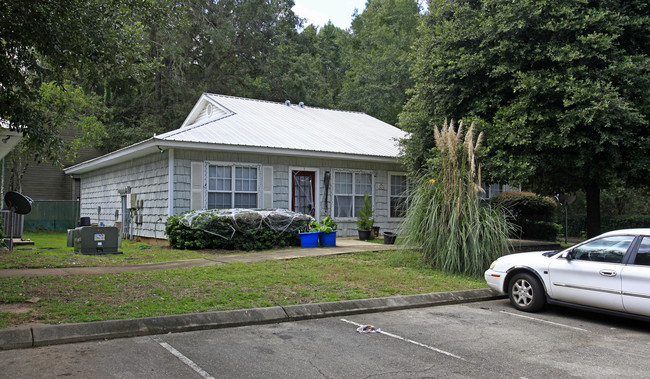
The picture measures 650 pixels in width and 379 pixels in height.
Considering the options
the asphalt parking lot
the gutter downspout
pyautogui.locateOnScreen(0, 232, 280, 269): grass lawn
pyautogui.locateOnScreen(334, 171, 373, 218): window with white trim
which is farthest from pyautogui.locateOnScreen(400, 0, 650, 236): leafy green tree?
the gutter downspout

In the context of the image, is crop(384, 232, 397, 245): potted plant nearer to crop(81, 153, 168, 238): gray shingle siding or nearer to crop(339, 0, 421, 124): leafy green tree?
crop(81, 153, 168, 238): gray shingle siding

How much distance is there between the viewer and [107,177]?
20.3 m

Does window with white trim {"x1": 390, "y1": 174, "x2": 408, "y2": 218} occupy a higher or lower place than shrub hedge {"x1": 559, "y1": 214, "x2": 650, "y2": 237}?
higher

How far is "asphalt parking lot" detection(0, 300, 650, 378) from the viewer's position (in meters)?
4.71

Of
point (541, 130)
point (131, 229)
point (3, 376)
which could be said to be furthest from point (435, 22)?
point (3, 376)

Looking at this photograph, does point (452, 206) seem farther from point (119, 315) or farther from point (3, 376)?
point (3, 376)

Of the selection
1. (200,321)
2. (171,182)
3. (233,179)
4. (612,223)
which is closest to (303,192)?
(233,179)

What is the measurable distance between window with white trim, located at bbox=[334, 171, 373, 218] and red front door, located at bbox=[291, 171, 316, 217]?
83cm

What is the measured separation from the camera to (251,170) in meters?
15.5

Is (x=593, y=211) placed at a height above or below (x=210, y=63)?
below

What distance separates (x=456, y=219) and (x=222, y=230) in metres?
6.18

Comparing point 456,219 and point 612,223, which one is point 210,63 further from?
point 456,219

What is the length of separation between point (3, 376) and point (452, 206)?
27.0 ft

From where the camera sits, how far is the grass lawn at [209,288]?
6.34 metres
